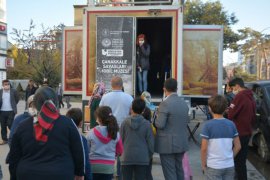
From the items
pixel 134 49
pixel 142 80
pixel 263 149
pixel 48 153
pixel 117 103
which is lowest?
pixel 263 149

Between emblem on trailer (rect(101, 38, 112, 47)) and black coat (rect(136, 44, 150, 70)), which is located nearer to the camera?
emblem on trailer (rect(101, 38, 112, 47))

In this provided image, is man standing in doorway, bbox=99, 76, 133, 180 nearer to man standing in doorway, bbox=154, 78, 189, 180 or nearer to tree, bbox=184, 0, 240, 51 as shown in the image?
man standing in doorway, bbox=154, 78, 189, 180

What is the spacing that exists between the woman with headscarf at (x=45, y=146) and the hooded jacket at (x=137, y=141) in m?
1.99

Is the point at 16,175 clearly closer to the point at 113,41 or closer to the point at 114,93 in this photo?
the point at 114,93

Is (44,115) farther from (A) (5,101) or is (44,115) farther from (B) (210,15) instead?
(B) (210,15)

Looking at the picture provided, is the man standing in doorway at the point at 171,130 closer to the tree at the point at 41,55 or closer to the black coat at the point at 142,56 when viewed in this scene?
the black coat at the point at 142,56

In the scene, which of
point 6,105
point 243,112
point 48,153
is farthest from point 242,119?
point 6,105

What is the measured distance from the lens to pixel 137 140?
545 centimetres

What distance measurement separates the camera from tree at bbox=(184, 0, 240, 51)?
36312mm

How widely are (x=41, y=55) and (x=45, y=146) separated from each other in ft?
143

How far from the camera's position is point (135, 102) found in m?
5.50

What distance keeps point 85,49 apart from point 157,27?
3.71 meters

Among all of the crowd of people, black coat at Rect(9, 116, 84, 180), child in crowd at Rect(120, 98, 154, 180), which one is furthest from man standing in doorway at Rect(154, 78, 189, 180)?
black coat at Rect(9, 116, 84, 180)

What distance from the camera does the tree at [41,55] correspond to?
43531mm
